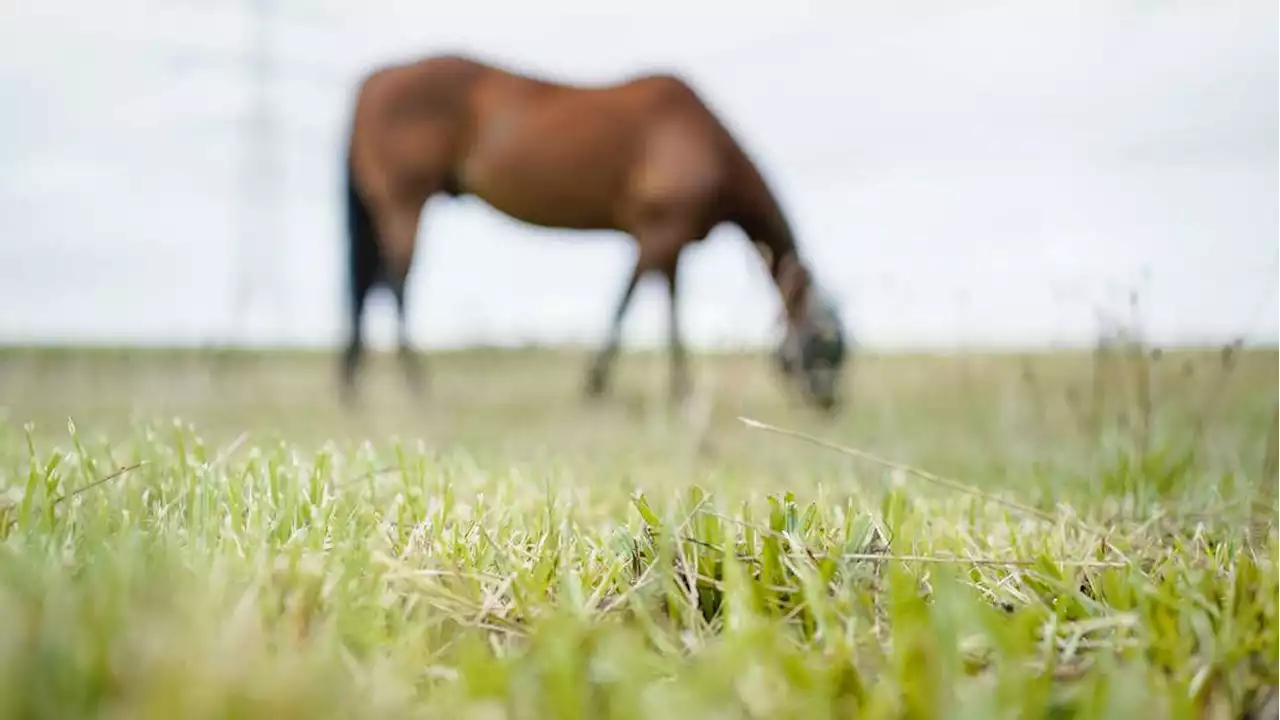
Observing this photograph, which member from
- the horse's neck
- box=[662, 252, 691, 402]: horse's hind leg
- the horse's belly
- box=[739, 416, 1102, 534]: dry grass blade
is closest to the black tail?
the horse's belly

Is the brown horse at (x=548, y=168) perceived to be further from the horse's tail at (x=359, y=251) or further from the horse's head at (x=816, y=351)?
the horse's head at (x=816, y=351)

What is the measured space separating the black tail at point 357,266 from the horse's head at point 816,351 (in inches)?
104

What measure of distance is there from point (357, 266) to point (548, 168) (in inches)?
54.2

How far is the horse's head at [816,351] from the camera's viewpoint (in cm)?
499

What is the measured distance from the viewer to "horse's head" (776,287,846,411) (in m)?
4.99

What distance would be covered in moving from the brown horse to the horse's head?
1.41 ft

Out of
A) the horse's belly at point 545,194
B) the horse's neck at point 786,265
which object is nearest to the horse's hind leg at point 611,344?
the horse's belly at point 545,194

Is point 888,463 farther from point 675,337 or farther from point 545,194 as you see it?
point 545,194

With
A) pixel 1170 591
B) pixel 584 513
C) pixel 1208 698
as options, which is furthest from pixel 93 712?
pixel 584 513

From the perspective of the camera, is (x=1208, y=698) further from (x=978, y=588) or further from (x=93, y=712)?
(x=93, y=712)

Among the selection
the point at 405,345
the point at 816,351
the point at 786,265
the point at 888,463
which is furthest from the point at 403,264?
the point at 888,463

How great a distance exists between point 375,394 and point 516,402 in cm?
114

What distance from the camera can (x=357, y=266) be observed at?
19.9 ft

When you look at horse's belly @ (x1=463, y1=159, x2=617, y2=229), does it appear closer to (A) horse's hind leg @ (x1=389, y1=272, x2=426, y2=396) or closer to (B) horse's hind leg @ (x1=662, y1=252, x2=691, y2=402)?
(B) horse's hind leg @ (x1=662, y1=252, x2=691, y2=402)
